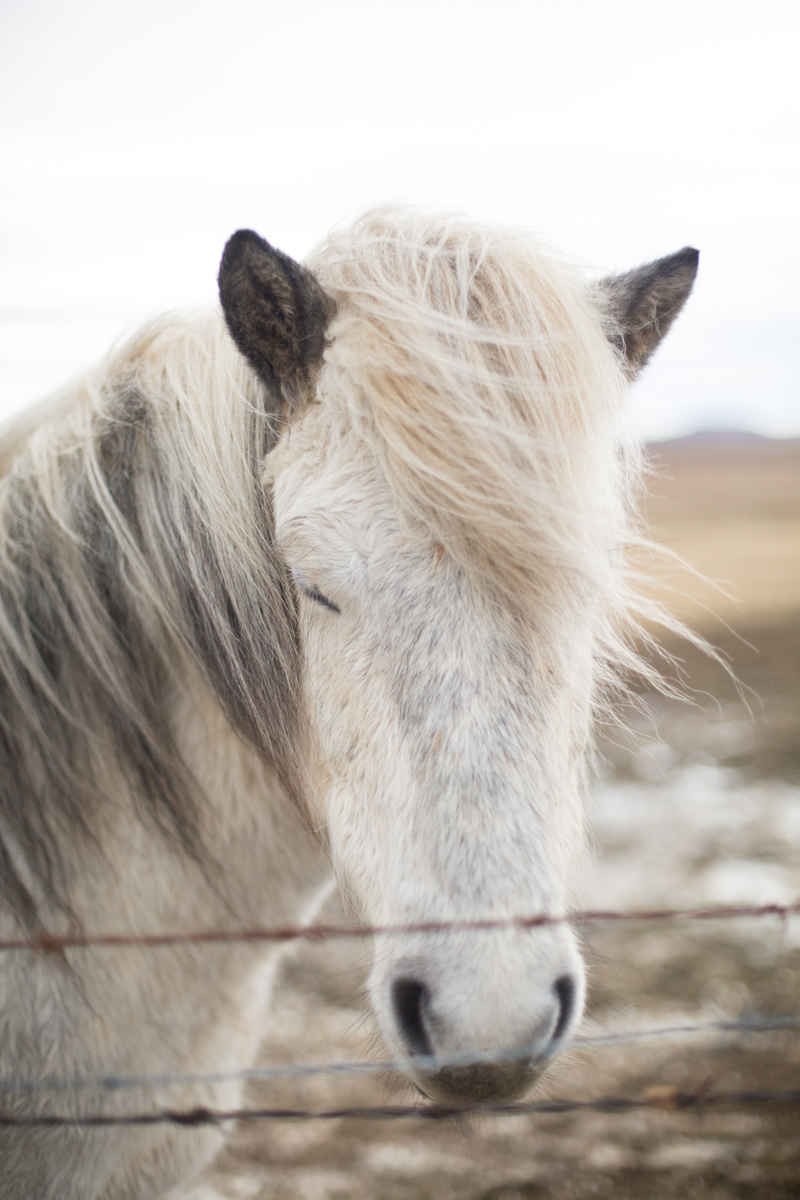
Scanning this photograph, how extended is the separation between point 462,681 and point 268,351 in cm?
81

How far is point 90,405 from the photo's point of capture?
1.84m

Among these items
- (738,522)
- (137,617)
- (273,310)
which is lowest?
(738,522)

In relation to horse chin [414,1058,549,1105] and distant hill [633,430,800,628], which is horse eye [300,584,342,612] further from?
distant hill [633,430,800,628]

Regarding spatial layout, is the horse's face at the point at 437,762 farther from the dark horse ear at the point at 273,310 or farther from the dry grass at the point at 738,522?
the dry grass at the point at 738,522

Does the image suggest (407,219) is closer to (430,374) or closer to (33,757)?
(430,374)

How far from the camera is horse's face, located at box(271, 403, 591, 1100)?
3.52 feet

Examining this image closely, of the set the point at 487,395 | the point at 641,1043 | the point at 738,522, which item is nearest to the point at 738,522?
the point at 738,522

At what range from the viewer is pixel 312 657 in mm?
1461

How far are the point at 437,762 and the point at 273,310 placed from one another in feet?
3.09

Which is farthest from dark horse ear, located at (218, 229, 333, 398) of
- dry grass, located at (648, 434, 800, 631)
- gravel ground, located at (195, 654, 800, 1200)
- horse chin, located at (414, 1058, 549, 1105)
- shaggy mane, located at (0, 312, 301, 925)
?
dry grass, located at (648, 434, 800, 631)

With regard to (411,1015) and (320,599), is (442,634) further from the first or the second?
(411,1015)

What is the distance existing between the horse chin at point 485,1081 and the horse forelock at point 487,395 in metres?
0.72

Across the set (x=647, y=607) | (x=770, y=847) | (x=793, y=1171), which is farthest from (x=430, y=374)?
(x=770, y=847)

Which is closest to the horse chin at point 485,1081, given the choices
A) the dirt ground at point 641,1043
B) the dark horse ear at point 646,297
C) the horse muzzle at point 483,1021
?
the horse muzzle at point 483,1021
